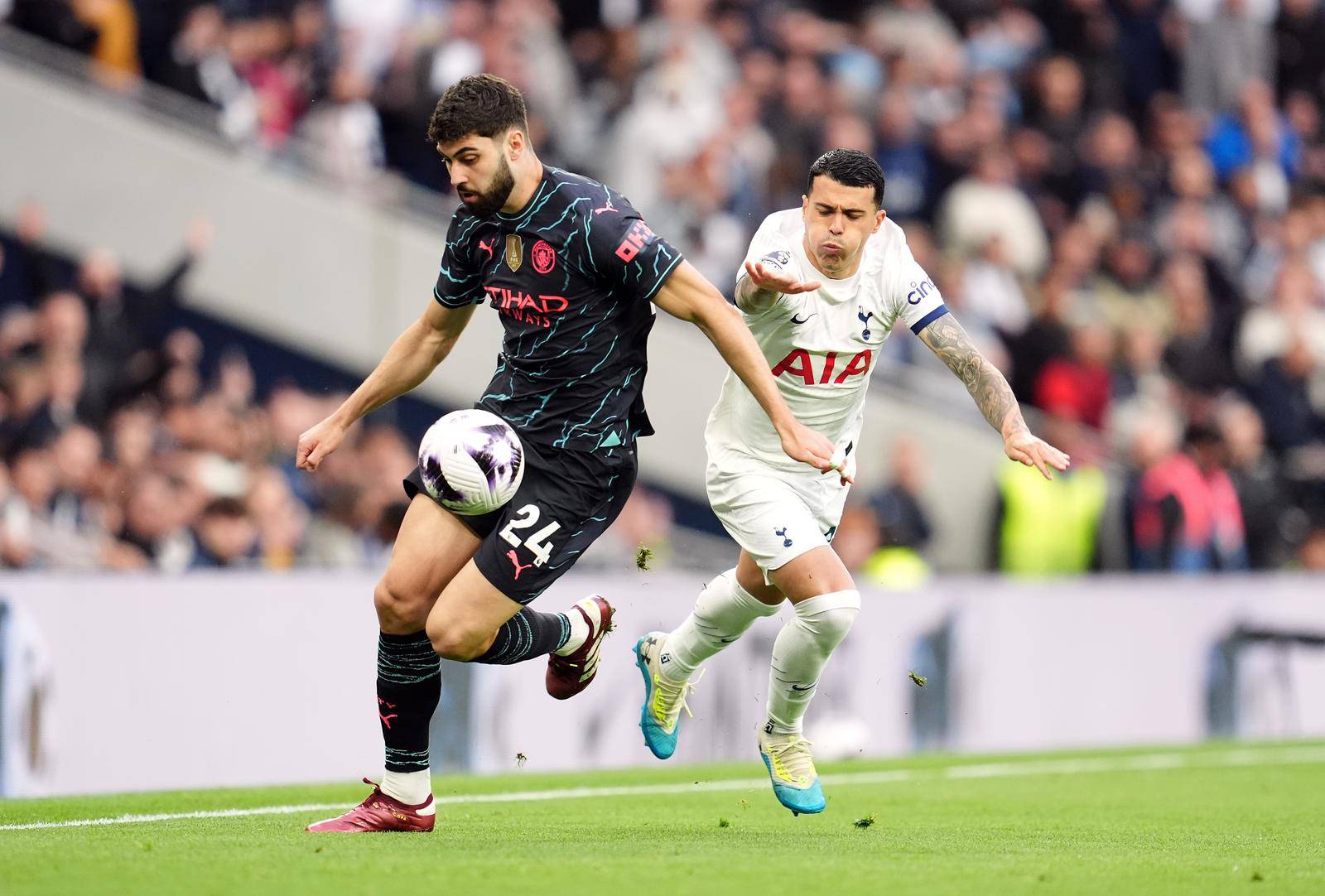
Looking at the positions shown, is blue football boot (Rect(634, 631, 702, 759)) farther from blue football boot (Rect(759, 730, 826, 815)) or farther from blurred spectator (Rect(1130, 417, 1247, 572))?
blurred spectator (Rect(1130, 417, 1247, 572))

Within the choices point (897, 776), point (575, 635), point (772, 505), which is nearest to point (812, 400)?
point (772, 505)

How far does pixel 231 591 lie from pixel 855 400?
4696mm

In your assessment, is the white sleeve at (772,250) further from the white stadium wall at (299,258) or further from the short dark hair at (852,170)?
the white stadium wall at (299,258)

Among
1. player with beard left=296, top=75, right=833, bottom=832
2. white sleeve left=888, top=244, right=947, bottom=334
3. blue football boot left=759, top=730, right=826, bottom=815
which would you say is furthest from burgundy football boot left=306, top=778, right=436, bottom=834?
white sleeve left=888, top=244, right=947, bottom=334

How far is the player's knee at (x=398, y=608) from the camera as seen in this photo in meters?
7.23

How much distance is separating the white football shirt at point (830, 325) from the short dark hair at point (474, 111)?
1.28m

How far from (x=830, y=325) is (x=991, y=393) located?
75 centimetres

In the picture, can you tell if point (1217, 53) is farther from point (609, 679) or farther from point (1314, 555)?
point (609, 679)

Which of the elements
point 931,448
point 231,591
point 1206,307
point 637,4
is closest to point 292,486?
point 231,591

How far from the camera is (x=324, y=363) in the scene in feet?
51.6

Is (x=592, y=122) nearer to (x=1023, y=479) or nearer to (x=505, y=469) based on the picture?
(x=1023, y=479)

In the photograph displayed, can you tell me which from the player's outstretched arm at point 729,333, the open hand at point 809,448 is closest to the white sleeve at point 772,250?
the player's outstretched arm at point 729,333

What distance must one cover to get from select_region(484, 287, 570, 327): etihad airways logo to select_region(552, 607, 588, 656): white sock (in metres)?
1.34

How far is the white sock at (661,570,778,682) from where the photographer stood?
859 centimetres
